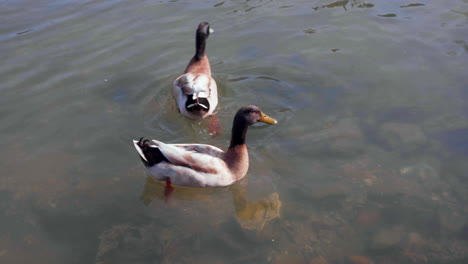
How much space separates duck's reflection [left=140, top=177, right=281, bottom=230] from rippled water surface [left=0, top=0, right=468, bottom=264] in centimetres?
3

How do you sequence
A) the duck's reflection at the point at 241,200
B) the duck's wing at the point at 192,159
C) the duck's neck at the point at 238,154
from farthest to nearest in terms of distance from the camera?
the duck's neck at the point at 238,154 → the duck's wing at the point at 192,159 → the duck's reflection at the point at 241,200

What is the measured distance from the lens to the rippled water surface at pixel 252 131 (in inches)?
226

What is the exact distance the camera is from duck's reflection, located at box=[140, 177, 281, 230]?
612 centimetres

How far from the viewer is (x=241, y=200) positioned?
259 inches

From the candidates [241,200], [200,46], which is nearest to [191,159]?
[241,200]

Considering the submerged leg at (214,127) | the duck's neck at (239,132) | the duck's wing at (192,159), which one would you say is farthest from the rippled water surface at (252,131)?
the duck's neck at (239,132)

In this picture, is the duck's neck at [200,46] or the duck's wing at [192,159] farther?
the duck's neck at [200,46]

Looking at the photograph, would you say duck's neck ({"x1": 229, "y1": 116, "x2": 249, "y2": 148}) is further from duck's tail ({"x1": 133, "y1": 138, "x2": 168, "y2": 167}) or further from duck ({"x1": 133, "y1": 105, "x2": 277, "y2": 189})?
duck's tail ({"x1": 133, "y1": 138, "x2": 168, "y2": 167})

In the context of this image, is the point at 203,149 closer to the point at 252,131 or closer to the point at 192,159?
the point at 192,159

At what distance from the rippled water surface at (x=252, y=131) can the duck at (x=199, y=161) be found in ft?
0.75

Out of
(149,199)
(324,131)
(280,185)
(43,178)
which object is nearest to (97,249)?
(149,199)

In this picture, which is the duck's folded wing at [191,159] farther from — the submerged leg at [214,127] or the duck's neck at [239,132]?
the submerged leg at [214,127]

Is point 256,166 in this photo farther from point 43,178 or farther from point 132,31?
point 132,31

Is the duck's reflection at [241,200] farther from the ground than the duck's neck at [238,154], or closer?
closer
